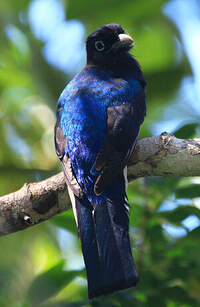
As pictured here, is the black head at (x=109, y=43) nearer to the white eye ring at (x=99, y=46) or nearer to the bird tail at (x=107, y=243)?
the white eye ring at (x=99, y=46)

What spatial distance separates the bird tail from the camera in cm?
311

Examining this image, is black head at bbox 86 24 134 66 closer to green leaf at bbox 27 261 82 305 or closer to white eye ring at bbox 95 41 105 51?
white eye ring at bbox 95 41 105 51

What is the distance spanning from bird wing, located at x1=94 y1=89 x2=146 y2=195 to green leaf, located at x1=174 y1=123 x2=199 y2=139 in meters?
0.29

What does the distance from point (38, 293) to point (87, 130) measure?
1212mm

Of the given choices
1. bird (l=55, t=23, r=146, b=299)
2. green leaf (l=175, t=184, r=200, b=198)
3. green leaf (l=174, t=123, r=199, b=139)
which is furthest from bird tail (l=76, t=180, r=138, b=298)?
green leaf (l=174, t=123, r=199, b=139)

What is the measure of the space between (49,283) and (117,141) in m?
1.03

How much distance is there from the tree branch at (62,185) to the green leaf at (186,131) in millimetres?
135

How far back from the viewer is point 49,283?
10.5 feet

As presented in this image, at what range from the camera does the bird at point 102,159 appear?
3219mm

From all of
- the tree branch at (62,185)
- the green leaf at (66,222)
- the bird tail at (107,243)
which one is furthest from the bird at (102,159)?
the green leaf at (66,222)

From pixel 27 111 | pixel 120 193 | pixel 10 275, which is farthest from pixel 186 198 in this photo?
pixel 27 111

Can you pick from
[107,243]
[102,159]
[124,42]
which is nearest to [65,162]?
[102,159]

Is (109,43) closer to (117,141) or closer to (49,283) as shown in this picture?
(117,141)

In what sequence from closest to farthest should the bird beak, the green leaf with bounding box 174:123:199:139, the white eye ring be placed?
the green leaf with bounding box 174:123:199:139 < the bird beak < the white eye ring
